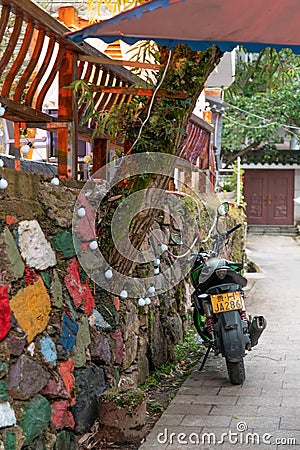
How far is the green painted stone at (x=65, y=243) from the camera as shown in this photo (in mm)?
4391

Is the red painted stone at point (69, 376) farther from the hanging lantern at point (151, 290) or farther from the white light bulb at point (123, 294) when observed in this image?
the hanging lantern at point (151, 290)

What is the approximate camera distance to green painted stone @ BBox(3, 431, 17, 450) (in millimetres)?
3458

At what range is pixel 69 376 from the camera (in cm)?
431

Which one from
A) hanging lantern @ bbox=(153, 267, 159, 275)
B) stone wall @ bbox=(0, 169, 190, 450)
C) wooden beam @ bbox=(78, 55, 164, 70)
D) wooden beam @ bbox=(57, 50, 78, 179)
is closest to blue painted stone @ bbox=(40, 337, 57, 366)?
stone wall @ bbox=(0, 169, 190, 450)

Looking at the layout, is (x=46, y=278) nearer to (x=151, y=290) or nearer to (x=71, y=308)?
(x=71, y=308)

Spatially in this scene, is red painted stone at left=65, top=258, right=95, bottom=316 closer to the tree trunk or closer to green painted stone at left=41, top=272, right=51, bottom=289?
green painted stone at left=41, top=272, right=51, bottom=289

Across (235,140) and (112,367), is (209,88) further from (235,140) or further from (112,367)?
(112,367)

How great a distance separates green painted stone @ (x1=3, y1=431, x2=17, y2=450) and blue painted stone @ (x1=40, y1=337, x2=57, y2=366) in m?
0.55

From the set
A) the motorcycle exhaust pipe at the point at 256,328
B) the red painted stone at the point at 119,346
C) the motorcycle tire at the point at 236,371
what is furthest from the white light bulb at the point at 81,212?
the motorcycle exhaust pipe at the point at 256,328

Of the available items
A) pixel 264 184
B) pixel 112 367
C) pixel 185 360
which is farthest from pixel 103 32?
pixel 264 184

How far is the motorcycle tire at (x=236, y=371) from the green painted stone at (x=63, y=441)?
204 cm

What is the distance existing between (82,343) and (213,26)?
6.97ft

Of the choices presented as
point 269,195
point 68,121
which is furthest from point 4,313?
point 269,195

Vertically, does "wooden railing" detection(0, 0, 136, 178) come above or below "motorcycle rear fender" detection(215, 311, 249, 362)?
above
